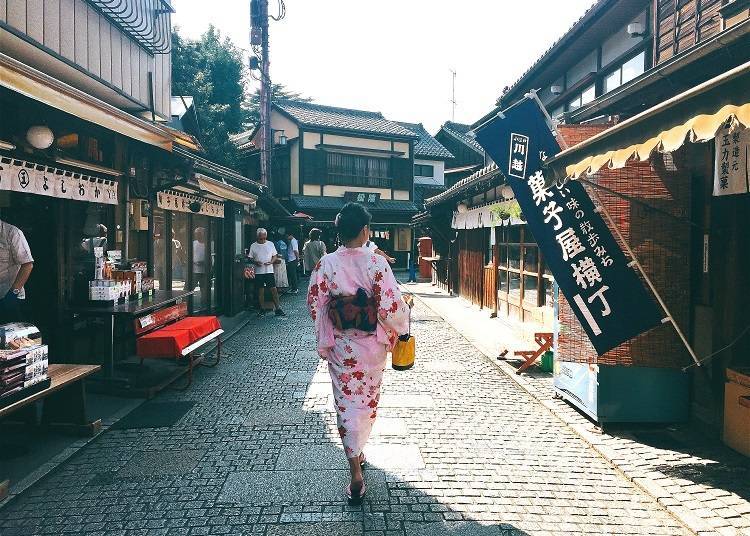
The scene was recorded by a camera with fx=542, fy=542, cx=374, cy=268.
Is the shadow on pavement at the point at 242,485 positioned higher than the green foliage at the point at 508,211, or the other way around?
the green foliage at the point at 508,211

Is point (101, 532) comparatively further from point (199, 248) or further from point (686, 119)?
point (199, 248)

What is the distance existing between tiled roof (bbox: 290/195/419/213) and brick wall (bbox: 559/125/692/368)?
26634 mm

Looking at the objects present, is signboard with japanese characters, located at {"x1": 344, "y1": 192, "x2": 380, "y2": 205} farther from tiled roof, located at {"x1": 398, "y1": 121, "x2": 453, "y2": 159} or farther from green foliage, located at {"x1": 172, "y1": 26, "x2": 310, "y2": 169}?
green foliage, located at {"x1": 172, "y1": 26, "x2": 310, "y2": 169}

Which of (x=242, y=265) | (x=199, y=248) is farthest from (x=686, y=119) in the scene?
(x=242, y=265)

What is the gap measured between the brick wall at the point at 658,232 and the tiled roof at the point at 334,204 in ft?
87.4

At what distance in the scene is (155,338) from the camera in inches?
274

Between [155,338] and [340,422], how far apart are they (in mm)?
3674

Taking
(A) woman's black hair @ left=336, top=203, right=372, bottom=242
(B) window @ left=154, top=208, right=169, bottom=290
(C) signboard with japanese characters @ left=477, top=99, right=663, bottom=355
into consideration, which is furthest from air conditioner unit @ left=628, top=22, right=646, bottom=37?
(B) window @ left=154, top=208, right=169, bottom=290

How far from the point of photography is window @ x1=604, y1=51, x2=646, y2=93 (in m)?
9.87

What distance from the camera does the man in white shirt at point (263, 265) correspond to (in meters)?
14.4

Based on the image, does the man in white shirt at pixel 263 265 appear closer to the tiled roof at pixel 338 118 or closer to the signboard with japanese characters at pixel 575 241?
the signboard with japanese characters at pixel 575 241

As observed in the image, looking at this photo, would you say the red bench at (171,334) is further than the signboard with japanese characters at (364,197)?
No

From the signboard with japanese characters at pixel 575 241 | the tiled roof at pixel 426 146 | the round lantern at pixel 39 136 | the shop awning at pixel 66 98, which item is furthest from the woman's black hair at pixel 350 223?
the tiled roof at pixel 426 146

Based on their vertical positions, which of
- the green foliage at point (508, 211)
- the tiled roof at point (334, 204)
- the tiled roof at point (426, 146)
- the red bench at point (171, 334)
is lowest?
the red bench at point (171, 334)
